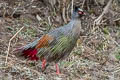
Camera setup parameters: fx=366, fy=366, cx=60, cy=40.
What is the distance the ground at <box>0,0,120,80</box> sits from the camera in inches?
215

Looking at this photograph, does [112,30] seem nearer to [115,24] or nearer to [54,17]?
[115,24]

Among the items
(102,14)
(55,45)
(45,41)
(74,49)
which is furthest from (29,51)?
(102,14)

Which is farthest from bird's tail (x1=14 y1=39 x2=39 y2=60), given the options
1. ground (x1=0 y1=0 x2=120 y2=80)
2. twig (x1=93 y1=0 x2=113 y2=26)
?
twig (x1=93 y1=0 x2=113 y2=26)

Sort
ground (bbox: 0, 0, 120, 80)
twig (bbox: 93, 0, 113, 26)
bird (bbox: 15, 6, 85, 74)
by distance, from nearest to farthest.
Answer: bird (bbox: 15, 6, 85, 74) < ground (bbox: 0, 0, 120, 80) < twig (bbox: 93, 0, 113, 26)

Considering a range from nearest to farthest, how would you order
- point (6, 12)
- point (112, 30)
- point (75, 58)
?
point (75, 58)
point (6, 12)
point (112, 30)

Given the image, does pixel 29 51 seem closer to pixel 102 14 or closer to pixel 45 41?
pixel 45 41

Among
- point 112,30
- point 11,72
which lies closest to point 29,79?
point 11,72

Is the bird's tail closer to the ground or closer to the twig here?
the ground

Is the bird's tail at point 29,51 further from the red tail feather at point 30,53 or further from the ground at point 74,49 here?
the ground at point 74,49

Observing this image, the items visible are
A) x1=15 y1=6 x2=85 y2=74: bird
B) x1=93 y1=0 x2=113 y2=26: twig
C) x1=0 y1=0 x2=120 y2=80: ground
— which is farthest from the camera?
x1=93 y1=0 x2=113 y2=26: twig

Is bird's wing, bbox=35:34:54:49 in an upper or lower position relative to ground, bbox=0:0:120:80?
upper

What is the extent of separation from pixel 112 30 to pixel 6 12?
227 cm

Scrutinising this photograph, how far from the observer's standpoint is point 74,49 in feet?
21.7

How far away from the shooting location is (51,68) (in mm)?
5766
